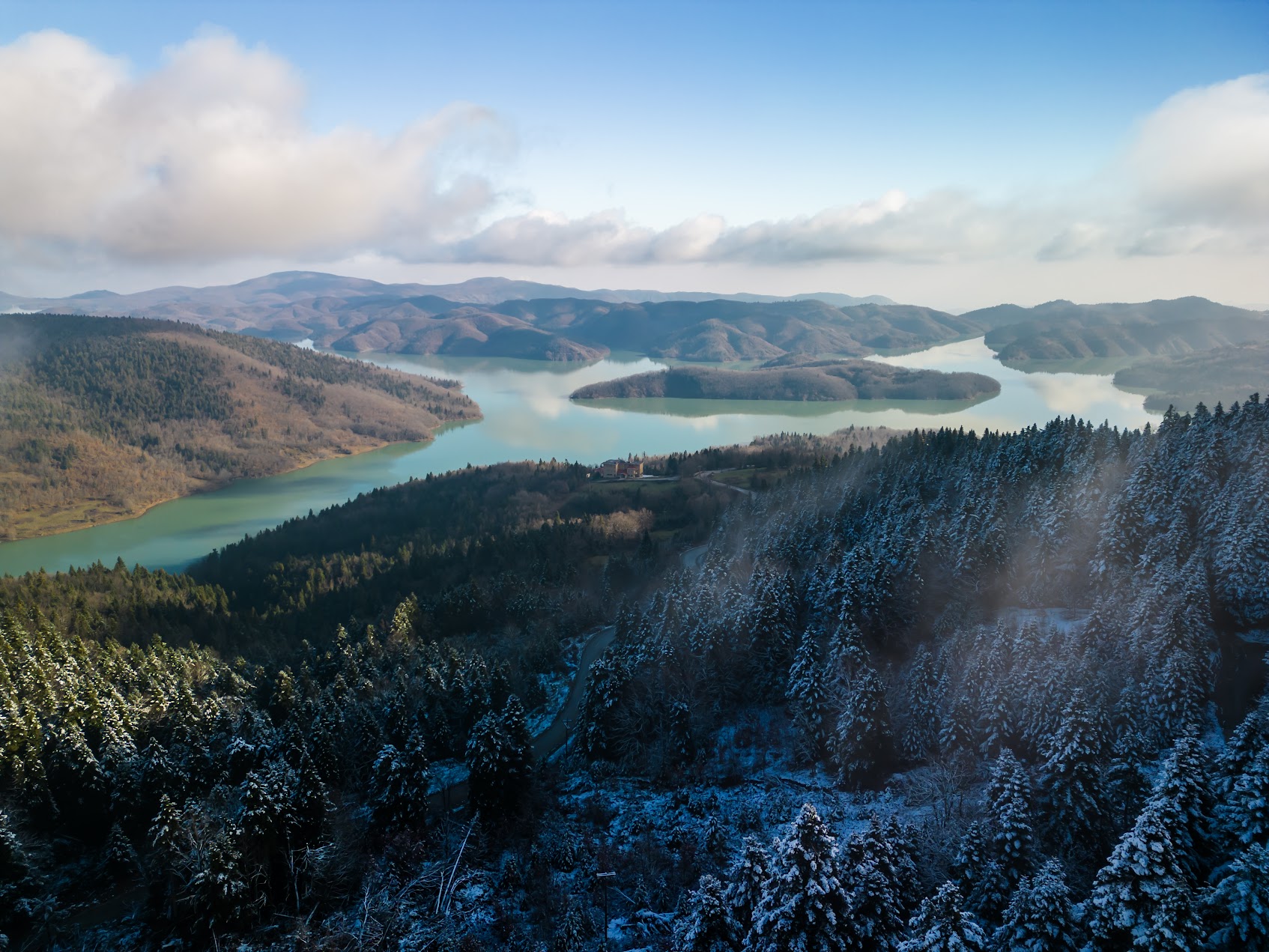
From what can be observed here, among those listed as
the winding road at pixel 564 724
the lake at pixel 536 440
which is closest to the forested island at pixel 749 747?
the winding road at pixel 564 724

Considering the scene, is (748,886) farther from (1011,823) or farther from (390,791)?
(390,791)

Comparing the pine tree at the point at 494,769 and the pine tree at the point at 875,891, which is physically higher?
the pine tree at the point at 875,891

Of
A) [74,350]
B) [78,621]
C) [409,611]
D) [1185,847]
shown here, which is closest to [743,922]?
[1185,847]

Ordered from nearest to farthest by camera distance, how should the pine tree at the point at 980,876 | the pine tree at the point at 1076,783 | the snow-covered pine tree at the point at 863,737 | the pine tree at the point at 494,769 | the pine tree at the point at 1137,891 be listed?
the pine tree at the point at 1137,891 → the pine tree at the point at 980,876 → the pine tree at the point at 1076,783 → the pine tree at the point at 494,769 → the snow-covered pine tree at the point at 863,737

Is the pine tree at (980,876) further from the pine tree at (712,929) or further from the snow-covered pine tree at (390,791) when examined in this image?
the snow-covered pine tree at (390,791)

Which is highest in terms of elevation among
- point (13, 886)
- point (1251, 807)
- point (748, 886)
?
point (1251, 807)

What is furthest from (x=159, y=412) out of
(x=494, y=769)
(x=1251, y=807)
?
(x=1251, y=807)

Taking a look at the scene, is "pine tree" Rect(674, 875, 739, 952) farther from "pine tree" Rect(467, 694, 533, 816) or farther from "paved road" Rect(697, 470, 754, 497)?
"paved road" Rect(697, 470, 754, 497)
